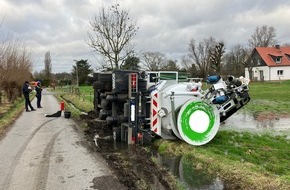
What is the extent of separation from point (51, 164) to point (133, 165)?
164 centimetres

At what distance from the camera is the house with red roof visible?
232 ft

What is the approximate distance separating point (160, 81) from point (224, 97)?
1.90 metres

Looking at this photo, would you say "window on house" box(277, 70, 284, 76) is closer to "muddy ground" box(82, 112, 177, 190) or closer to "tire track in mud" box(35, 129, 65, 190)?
"muddy ground" box(82, 112, 177, 190)

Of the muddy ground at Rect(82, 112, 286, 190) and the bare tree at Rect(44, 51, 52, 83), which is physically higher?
the bare tree at Rect(44, 51, 52, 83)

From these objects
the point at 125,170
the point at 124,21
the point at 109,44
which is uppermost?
the point at 124,21

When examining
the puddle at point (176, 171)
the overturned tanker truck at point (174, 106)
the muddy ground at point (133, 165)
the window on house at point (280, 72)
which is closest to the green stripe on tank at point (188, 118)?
the overturned tanker truck at point (174, 106)

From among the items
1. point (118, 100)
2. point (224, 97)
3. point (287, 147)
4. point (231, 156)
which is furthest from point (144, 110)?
point (287, 147)

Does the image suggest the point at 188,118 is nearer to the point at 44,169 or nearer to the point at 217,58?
the point at 44,169

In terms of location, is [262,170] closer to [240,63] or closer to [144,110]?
[144,110]

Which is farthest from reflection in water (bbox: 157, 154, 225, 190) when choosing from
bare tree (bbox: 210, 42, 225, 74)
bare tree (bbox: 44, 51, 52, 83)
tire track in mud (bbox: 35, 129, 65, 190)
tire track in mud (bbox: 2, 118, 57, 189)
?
bare tree (bbox: 44, 51, 52, 83)

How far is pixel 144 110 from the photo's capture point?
9.16 m

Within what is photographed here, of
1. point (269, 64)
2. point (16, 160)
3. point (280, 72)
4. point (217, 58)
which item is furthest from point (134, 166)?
Result: point (280, 72)

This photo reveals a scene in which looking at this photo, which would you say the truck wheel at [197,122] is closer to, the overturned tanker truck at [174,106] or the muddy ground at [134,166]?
the overturned tanker truck at [174,106]

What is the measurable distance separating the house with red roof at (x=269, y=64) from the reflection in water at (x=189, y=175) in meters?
65.1
